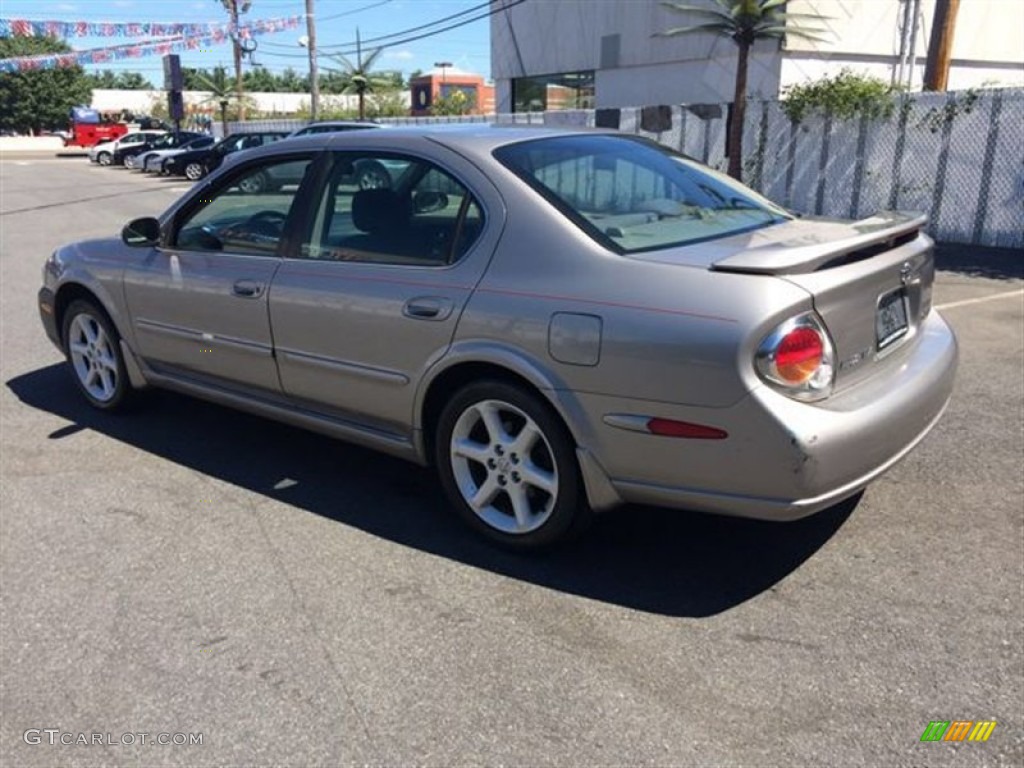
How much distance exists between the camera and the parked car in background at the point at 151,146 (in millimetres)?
35750

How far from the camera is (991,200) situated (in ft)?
39.9

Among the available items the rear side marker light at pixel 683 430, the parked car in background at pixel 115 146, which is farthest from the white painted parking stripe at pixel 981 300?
the parked car in background at pixel 115 146

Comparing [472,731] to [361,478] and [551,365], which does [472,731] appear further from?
[361,478]

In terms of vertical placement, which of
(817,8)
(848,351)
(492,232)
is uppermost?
(817,8)

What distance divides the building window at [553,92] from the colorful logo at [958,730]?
97.5ft

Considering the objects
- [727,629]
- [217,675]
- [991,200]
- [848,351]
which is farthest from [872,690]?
[991,200]

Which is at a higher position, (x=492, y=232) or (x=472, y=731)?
(x=492, y=232)

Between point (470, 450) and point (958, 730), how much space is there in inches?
76.0

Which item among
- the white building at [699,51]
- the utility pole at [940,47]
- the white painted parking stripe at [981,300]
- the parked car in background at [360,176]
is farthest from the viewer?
the white building at [699,51]

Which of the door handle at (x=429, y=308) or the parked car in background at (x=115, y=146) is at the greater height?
the parked car in background at (x=115, y=146)

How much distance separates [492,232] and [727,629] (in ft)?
5.54

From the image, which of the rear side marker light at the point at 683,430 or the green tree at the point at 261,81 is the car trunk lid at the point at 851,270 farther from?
the green tree at the point at 261,81

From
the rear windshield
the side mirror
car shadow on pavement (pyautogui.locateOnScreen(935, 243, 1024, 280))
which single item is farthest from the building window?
the rear windshield

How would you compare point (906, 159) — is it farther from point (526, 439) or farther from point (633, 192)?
point (526, 439)
